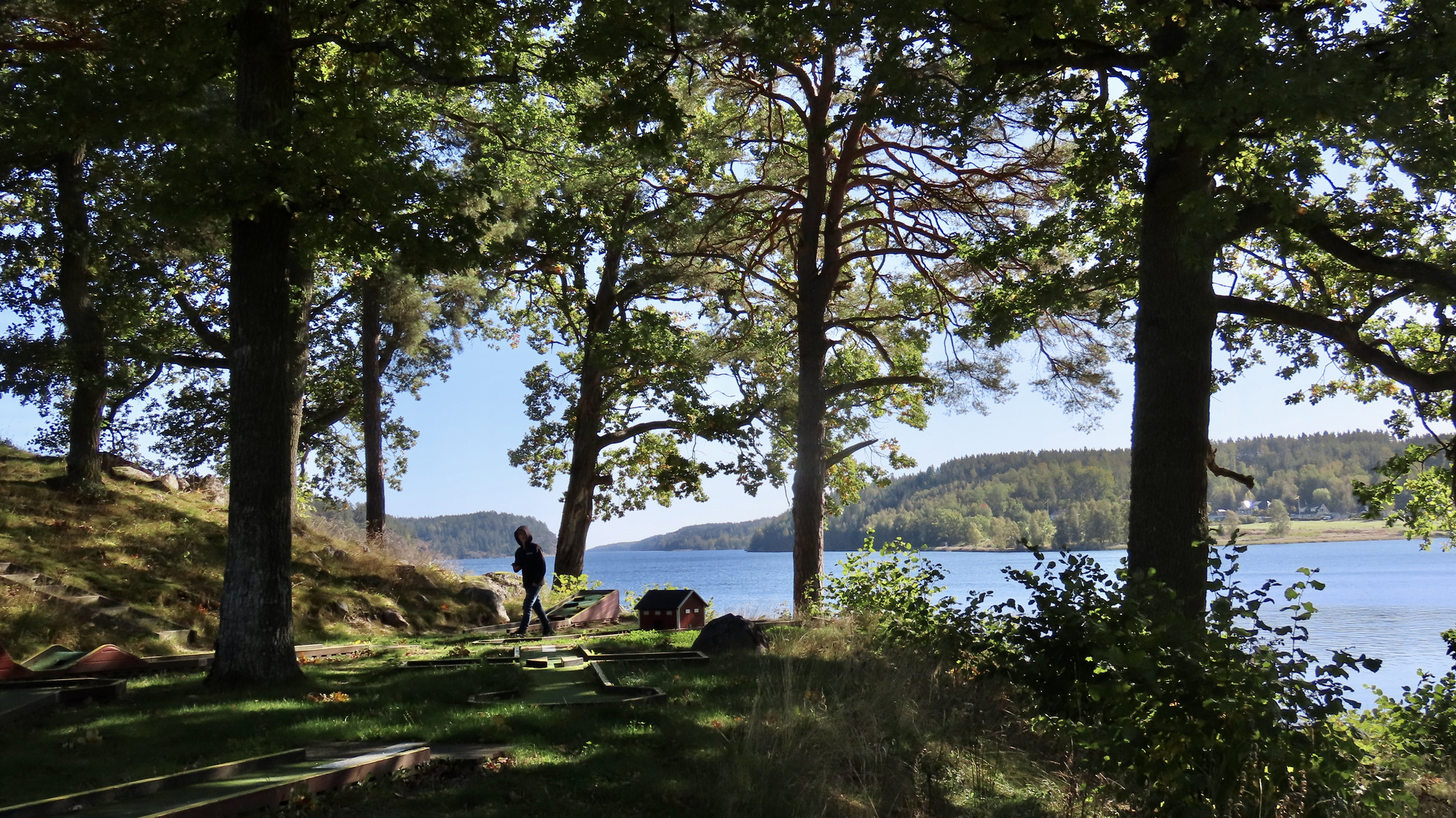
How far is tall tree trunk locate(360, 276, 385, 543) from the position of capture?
22.8 m

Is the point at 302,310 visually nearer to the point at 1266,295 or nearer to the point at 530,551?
the point at 530,551

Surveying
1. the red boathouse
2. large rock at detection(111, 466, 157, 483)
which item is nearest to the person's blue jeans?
the red boathouse

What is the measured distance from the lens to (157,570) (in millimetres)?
14031

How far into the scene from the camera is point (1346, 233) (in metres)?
11.7

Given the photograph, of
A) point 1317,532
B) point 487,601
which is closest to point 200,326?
point 487,601

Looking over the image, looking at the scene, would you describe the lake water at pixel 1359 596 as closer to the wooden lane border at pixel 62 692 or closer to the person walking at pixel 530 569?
the person walking at pixel 530 569

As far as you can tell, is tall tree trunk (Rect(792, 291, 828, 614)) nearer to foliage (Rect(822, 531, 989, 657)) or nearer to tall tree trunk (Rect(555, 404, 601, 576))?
foliage (Rect(822, 531, 989, 657))

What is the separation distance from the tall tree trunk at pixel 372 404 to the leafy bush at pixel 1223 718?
20.3 meters

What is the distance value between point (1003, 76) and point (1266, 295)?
31.4ft

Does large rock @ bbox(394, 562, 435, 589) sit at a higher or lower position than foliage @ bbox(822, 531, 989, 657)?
lower

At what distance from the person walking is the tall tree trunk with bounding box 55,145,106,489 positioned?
812 centimetres

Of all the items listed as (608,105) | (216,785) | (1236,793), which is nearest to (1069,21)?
(608,105)

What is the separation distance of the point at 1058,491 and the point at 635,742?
7443 cm

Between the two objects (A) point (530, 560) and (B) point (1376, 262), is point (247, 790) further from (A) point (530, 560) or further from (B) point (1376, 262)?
(B) point (1376, 262)
